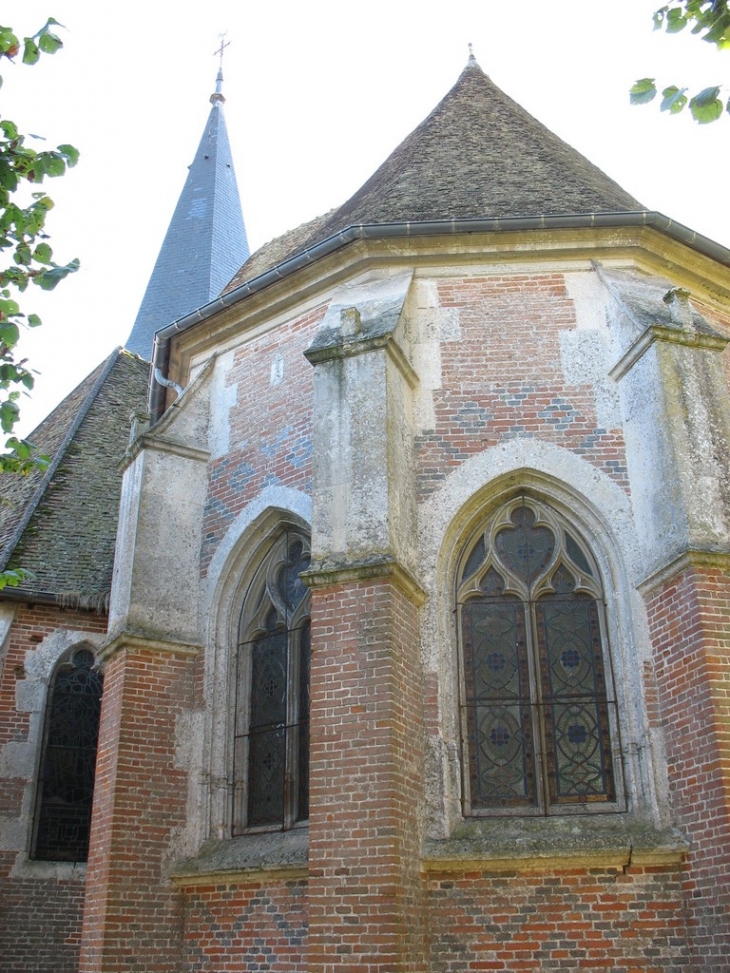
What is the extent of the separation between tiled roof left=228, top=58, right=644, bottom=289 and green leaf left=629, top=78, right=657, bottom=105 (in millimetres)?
3471

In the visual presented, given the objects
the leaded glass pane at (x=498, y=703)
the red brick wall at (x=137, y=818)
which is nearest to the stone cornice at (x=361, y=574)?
the leaded glass pane at (x=498, y=703)

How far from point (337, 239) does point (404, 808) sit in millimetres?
5216

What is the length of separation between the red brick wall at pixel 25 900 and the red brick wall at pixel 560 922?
17.1 ft

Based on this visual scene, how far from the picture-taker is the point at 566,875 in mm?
7359

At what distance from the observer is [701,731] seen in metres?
7.23

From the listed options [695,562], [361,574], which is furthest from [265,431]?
[695,562]

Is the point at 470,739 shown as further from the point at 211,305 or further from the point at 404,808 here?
the point at 211,305

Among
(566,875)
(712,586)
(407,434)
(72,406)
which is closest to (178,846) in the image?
(566,875)

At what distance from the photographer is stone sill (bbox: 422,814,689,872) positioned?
286 inches

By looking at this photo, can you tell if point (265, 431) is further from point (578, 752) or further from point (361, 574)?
point (578, 752)

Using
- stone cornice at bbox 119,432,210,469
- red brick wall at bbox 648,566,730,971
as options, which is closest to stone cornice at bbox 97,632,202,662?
stone cornice at bbox 119,432,210,469

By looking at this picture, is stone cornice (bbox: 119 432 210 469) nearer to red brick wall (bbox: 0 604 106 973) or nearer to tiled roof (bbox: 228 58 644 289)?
tiled roof (bbox: 228 58 644 289)

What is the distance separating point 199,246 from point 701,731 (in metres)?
17.1

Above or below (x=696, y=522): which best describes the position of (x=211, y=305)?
above
